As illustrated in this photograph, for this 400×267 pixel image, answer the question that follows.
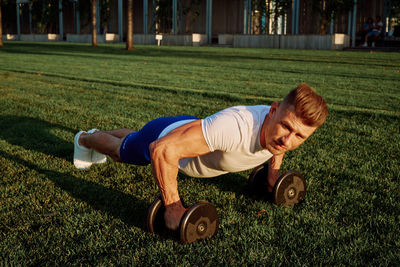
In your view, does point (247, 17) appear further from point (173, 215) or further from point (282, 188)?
point (173, 215)

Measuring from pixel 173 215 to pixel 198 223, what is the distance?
0.54ft

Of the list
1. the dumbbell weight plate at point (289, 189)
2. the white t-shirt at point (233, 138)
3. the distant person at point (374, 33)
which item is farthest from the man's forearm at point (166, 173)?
the distant person at point (374, 33)

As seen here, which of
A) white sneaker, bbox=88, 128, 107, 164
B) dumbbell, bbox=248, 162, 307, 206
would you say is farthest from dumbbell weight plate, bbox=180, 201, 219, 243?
white sneaker, bbox=88, 128, 107, 164

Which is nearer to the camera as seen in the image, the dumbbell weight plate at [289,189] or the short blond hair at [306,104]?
the short blond hair at [306,104]

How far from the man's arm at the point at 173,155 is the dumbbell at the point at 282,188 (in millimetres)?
864

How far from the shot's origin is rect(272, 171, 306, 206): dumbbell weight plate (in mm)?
3100

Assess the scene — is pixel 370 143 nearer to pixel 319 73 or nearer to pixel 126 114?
pixel 126 114

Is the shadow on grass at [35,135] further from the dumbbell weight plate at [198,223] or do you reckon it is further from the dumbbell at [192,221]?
the dumbbell weight plate at [198,223]

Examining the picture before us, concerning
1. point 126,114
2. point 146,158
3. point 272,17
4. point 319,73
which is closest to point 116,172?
point 146,158

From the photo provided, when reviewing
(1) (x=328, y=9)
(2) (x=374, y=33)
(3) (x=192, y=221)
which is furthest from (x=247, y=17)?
(3) (x=192, y=221)

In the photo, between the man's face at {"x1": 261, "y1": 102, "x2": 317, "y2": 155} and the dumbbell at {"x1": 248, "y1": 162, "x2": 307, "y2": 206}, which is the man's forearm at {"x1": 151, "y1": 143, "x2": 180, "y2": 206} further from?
the dumbbell at {"x1": 248, "y1": 162, "x2": 307, "y2": 206}

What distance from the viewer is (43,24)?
53.6m

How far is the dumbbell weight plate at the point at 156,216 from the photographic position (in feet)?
8.65

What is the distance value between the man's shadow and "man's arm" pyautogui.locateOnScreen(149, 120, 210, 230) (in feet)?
1.30
